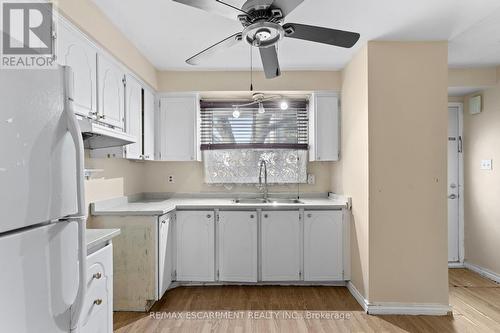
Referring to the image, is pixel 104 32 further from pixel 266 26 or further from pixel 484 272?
pixel 484 272

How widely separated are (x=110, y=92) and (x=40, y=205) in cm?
164

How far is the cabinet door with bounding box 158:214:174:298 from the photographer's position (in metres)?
2.56

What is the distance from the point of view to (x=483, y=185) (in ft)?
10.8

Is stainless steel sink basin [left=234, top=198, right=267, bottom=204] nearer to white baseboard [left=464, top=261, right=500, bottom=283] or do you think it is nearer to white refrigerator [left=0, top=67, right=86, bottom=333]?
white refrigerator [left=0, top=67, right=86, bottom=333]

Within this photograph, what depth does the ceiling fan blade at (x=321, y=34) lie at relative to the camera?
1618 mm

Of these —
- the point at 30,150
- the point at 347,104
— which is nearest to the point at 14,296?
the point at 30,150

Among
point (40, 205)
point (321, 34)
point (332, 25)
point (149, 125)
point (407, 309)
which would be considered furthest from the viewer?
point (149, 125)

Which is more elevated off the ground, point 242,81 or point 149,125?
point 242,81

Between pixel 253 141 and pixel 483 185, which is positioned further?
pixel 253 141

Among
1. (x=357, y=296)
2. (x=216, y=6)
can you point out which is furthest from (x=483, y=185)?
(x=216, y=6)

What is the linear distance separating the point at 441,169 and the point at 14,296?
293cm

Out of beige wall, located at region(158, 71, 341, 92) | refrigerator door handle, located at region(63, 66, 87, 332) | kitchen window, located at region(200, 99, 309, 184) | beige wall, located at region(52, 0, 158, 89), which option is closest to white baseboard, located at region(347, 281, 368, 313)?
kitchen window, located at region(200, 99, 309, 184)

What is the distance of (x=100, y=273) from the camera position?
1487mm

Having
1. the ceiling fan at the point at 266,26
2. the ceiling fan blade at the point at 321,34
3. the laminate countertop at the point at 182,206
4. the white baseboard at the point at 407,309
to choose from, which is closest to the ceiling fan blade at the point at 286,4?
the ceiling fan at the point at 266,26
